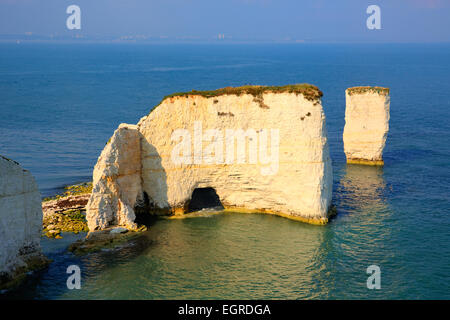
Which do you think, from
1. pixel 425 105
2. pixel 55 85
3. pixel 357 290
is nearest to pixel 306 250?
pixel 357 290

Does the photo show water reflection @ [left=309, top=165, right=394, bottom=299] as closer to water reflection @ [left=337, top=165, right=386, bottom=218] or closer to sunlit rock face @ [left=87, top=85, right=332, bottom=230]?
water reflection @ [left=337, top=165, right=386, bottom=218]

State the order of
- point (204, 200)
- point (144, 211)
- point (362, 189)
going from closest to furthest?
point (144, 211)
point (204, 200)
point (362, 189)

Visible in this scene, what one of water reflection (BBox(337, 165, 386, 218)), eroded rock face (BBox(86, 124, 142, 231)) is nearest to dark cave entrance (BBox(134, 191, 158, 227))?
eroded rock face (BBox(86, 124, 142, 231))

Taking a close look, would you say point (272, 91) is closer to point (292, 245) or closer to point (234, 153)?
point (234, 153)

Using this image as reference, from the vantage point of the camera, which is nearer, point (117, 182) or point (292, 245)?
point (292, 245)

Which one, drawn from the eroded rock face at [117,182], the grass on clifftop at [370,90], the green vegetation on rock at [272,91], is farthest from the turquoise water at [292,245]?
the green vegetation on rock at [272,91]

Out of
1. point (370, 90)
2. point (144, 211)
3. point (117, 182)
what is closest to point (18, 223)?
point (117, 182)
